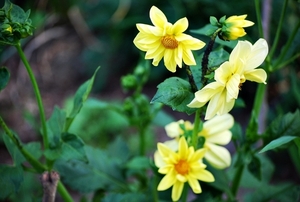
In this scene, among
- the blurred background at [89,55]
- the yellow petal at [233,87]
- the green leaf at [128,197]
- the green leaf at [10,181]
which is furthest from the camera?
the blurred background at [89,55]

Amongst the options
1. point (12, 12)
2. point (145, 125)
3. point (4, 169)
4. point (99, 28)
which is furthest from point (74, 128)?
point (12, 12)

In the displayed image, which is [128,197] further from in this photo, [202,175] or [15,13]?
[15,13]

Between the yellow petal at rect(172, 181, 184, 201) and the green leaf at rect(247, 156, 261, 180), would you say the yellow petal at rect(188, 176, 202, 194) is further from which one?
the green leaf at rect(247, 156, 261, 180)

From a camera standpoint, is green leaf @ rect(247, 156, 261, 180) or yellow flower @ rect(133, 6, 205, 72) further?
green leaf @ rect(247, 156, 261, 180)

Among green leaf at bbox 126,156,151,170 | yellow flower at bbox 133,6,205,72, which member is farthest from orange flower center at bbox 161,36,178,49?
green leaf at bbox 126,156,151,170

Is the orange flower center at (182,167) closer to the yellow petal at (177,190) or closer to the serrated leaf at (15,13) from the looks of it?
the yellow petal at (177,190)

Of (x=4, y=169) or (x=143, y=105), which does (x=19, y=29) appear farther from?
(x=143, y=105)

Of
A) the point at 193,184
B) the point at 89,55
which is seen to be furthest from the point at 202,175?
the point at 89,55

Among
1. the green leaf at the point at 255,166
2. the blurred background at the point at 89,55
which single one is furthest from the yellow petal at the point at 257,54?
the blurred background at the point at 89,55
